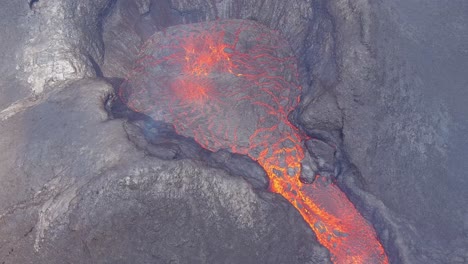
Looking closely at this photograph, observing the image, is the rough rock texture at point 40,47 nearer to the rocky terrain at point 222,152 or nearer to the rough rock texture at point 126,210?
the rocky terrain at point 222,152

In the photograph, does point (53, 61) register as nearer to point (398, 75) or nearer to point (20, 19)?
point (20, 19)

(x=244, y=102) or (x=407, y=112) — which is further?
(x=244, y=102)

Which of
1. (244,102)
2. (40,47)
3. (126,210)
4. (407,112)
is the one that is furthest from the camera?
(244,102)

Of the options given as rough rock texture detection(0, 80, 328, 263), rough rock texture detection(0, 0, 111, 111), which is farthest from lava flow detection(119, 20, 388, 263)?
rough rock texture detection(0, 0, 111, 111)

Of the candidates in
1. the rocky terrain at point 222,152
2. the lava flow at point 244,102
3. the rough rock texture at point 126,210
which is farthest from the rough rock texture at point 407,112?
the rough rock texture at point 126,210

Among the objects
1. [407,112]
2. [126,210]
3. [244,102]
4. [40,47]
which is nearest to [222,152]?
[126,210]

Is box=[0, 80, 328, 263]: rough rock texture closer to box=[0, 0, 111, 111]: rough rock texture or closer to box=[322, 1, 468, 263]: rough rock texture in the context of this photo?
box=[0, 0, 111, 111]: rough rock texture

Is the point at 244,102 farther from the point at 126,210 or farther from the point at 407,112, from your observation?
the point at 126,210

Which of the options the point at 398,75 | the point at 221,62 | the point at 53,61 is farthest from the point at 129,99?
the point at 398,75
